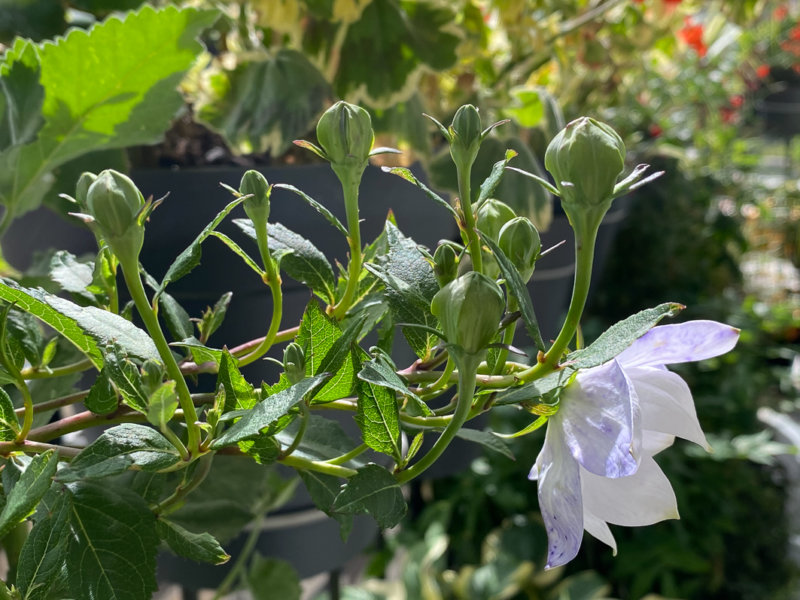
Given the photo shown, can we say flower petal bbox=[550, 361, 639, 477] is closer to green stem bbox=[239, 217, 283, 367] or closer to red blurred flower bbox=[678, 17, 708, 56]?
green stem bbox=[239, 217, 283, 367]

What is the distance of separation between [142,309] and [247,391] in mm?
22

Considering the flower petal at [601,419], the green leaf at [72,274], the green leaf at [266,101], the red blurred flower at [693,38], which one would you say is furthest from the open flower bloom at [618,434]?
the red blurred flower at [693,38]

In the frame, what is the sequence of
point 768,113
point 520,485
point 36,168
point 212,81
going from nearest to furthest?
point 36,168 < point 212,81 < point 520,485 < point 768,113

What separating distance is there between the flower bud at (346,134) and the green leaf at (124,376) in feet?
0.14

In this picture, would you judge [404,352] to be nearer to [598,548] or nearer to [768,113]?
[598,548]

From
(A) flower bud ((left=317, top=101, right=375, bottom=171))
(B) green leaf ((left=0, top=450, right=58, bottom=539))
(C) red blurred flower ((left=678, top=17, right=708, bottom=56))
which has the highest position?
(A) flower bud ((left=317, top=101, right=375, bottom=171))

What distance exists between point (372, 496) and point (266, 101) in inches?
9.6

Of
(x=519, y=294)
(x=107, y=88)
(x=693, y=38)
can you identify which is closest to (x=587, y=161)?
(x=519, y=294)

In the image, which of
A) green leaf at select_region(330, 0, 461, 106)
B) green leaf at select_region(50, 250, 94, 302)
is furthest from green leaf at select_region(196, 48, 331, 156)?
green leaf at select_region(50, 250, 94, 302)

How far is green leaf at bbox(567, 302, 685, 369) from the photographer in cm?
10

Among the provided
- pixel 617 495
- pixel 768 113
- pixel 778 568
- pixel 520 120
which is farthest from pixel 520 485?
pixel 768 113

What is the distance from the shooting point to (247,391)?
12 cm

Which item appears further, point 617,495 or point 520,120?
point 520,120

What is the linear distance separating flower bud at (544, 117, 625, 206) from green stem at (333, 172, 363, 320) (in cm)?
3
